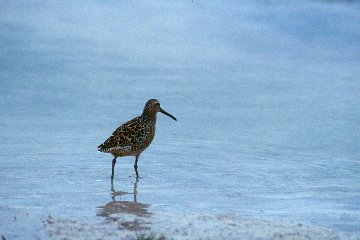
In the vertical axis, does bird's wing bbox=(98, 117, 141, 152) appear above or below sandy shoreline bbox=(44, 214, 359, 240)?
above

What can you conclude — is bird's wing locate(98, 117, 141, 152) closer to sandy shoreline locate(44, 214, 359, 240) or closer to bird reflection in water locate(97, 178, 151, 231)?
bird reflection in water locate(97, 178, 151, 231)

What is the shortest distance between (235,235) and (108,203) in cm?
256

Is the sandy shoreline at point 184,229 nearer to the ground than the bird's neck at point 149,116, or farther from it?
nearer to the ground

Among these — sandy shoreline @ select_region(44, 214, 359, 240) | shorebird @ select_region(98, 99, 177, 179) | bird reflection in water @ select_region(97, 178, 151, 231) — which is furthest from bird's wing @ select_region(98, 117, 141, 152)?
sandy shoreline @ select_region(44, 214, 359, 240)

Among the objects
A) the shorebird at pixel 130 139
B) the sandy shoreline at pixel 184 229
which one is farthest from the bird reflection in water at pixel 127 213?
the shorebird at pixel 130 139

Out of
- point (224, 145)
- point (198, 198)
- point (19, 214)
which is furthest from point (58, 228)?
point (224, 145)

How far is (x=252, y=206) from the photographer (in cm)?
1133

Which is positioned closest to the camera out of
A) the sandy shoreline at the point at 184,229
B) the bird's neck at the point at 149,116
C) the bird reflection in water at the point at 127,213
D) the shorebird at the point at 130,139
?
the sandy shoreline at the point at 184,229

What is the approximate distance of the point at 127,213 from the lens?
10.5 metres

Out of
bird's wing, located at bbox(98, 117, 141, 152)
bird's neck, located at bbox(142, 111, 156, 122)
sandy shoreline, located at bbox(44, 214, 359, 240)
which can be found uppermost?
bird's neck, located at bbox(142, 111, 156, 122)

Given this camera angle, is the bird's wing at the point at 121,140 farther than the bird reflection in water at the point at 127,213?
Yes

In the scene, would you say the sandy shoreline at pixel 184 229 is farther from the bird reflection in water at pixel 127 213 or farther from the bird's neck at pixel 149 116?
the bird's neck at pixel 149 116

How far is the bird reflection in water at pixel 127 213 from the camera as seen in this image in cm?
969

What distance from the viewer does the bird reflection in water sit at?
969cm
